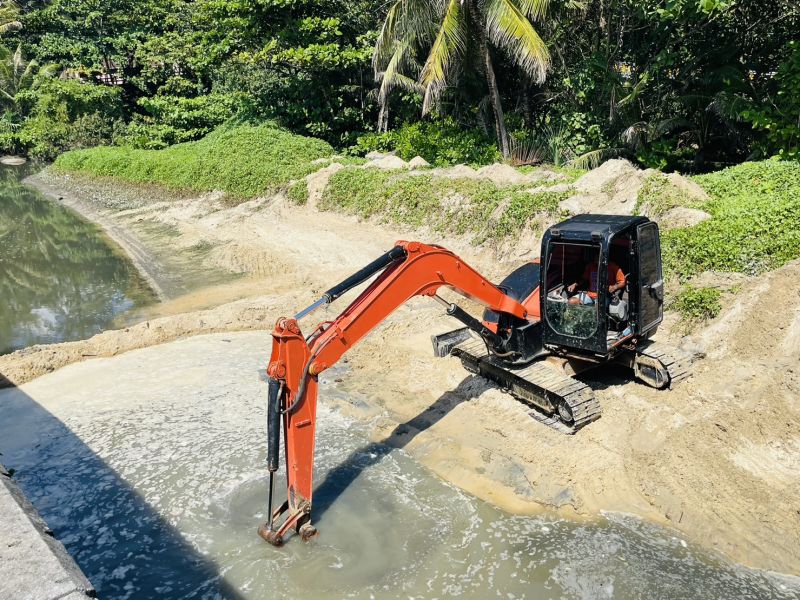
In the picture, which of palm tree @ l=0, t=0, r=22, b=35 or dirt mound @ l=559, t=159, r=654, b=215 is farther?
palm tree @ l=0, t=0, r=22, b=35

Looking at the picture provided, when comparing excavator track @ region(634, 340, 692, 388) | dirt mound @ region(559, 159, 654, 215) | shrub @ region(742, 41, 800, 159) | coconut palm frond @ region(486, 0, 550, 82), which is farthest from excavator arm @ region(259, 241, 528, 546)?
coconut palm frond @ region(486, 0, 550, 82)

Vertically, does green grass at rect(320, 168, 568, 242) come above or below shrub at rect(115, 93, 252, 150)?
below

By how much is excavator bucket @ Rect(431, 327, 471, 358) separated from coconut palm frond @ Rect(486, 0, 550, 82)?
29.9 ft

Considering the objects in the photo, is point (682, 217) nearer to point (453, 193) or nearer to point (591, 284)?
point (591, 284)

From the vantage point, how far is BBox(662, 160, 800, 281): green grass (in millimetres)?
9781

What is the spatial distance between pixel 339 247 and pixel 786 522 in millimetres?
11539

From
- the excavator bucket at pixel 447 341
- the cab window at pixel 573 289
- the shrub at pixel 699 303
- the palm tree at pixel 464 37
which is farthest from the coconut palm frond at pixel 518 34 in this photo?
the cab window at pixel 573 289

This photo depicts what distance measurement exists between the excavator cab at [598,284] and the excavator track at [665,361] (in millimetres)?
283

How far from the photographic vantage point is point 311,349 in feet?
19.2

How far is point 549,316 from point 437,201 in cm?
854

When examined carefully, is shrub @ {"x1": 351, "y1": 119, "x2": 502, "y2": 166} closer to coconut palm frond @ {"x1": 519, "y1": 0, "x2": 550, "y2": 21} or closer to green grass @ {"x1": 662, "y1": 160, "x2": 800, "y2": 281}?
coconut palm frond @ {"x1": 519, "y1": 0, "x2": 550, "y2": 21}

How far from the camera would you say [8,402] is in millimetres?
9570

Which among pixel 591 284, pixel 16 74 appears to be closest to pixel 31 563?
pixel 591 284

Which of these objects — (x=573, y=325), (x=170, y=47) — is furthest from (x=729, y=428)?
(x=170, y=47)
